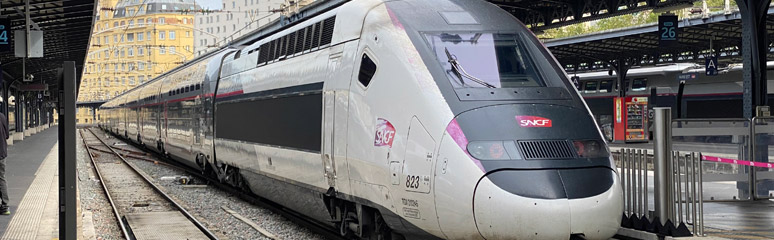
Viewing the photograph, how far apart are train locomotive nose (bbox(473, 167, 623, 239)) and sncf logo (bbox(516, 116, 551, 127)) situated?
0.48 m

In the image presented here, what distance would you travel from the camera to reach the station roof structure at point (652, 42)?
2523cm

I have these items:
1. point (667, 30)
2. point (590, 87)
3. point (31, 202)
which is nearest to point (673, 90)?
point (590, 87)

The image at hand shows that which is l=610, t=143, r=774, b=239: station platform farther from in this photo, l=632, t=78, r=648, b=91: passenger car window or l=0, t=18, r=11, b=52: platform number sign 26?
l=632, t=78, r=648, b=91: passenger car window

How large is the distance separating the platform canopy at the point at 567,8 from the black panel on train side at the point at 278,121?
866 centimetres

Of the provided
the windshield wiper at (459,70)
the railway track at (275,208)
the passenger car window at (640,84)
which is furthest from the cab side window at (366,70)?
the passenger car window at (640,84)

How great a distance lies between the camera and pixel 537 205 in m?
6.38

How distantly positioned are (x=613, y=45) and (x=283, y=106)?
73.8ft

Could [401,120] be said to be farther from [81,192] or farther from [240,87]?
[81,192]

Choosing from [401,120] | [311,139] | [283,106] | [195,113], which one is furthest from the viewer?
[195,113]

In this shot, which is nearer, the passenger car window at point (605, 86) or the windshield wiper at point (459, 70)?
the windshield wiper at point (459, 70)

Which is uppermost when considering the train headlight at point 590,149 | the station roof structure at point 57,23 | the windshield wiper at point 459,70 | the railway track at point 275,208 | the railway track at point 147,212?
the station roof structure at point 57,23

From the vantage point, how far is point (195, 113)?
1822 centimetres

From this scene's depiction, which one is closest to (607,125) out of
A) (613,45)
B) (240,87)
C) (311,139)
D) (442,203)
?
(613,45)

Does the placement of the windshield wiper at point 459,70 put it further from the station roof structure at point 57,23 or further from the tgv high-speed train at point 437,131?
the station roof structure at point 57,23
